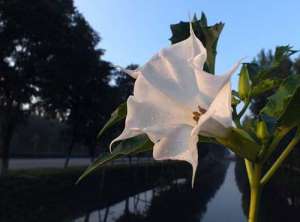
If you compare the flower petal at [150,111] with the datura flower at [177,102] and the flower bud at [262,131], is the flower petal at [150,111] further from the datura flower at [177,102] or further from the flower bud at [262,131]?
the flower bud at [262,131]

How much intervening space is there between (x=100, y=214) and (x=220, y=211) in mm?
6609

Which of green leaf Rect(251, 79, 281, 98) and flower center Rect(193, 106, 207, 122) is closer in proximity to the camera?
flower center Rect(193, 106, 207, 122)

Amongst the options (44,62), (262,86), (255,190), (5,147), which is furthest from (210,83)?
(5,147)

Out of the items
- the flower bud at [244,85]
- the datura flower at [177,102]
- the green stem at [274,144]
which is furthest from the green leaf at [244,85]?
the datura flower at [177,102]

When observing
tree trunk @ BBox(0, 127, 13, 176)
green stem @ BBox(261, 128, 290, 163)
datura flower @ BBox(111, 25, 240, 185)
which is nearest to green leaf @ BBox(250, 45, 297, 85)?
green stem @ BBox(261, 128, 290, 163)

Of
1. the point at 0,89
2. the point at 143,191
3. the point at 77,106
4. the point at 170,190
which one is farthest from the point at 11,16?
the point at 170,190

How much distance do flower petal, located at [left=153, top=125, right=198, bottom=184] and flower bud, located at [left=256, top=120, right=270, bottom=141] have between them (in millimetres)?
186

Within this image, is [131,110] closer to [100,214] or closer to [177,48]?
[177,48]

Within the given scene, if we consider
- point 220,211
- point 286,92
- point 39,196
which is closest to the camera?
point 286,92

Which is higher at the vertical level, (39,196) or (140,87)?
(140,87)

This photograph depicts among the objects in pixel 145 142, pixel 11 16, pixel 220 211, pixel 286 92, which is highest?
pixel 11 16

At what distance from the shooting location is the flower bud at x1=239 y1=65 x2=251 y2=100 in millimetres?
1022

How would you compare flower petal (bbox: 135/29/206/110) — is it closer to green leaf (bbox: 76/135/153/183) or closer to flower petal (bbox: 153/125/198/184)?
flower petal (bbox: 153/125/198/184)

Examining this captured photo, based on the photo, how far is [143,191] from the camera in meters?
26.7
